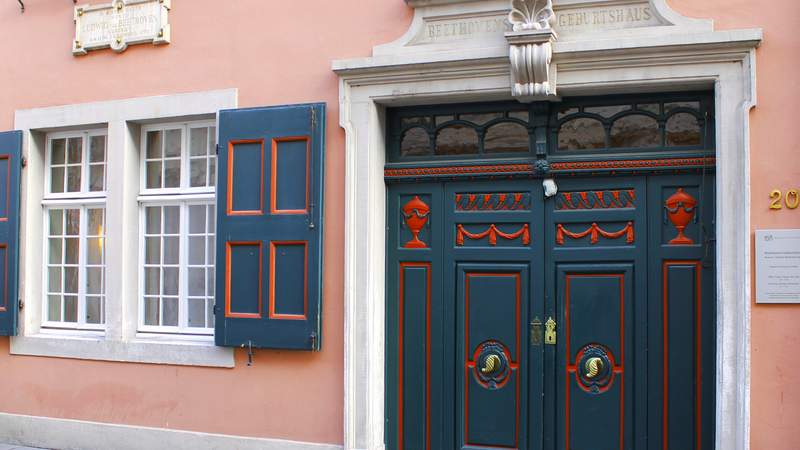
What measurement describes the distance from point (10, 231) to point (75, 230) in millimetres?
546

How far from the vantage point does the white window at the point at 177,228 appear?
23.8 ft

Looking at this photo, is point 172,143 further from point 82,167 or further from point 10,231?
point 10,231

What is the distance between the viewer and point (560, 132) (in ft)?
20.8

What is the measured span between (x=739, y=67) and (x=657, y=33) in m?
0.56

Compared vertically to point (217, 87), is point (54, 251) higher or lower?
lower

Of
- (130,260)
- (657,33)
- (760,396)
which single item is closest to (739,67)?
(657,33)

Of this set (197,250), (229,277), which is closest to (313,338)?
(229,277)

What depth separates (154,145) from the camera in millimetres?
7559

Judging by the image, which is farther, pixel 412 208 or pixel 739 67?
pixel 412 208

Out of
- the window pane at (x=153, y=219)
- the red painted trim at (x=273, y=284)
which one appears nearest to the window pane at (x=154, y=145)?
the window pane at (x=153, y=219)

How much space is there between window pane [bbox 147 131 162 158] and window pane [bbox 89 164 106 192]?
1.56ft

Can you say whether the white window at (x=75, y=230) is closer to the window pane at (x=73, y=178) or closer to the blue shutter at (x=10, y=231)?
the window pane at (x=73, y=178)

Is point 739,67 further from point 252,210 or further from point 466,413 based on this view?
point 252,210

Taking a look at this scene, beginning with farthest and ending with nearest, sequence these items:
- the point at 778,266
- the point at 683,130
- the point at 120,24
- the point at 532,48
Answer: the point at 120,24 < the point at 683,130 < the point at 532,48 < the point at 778,266
